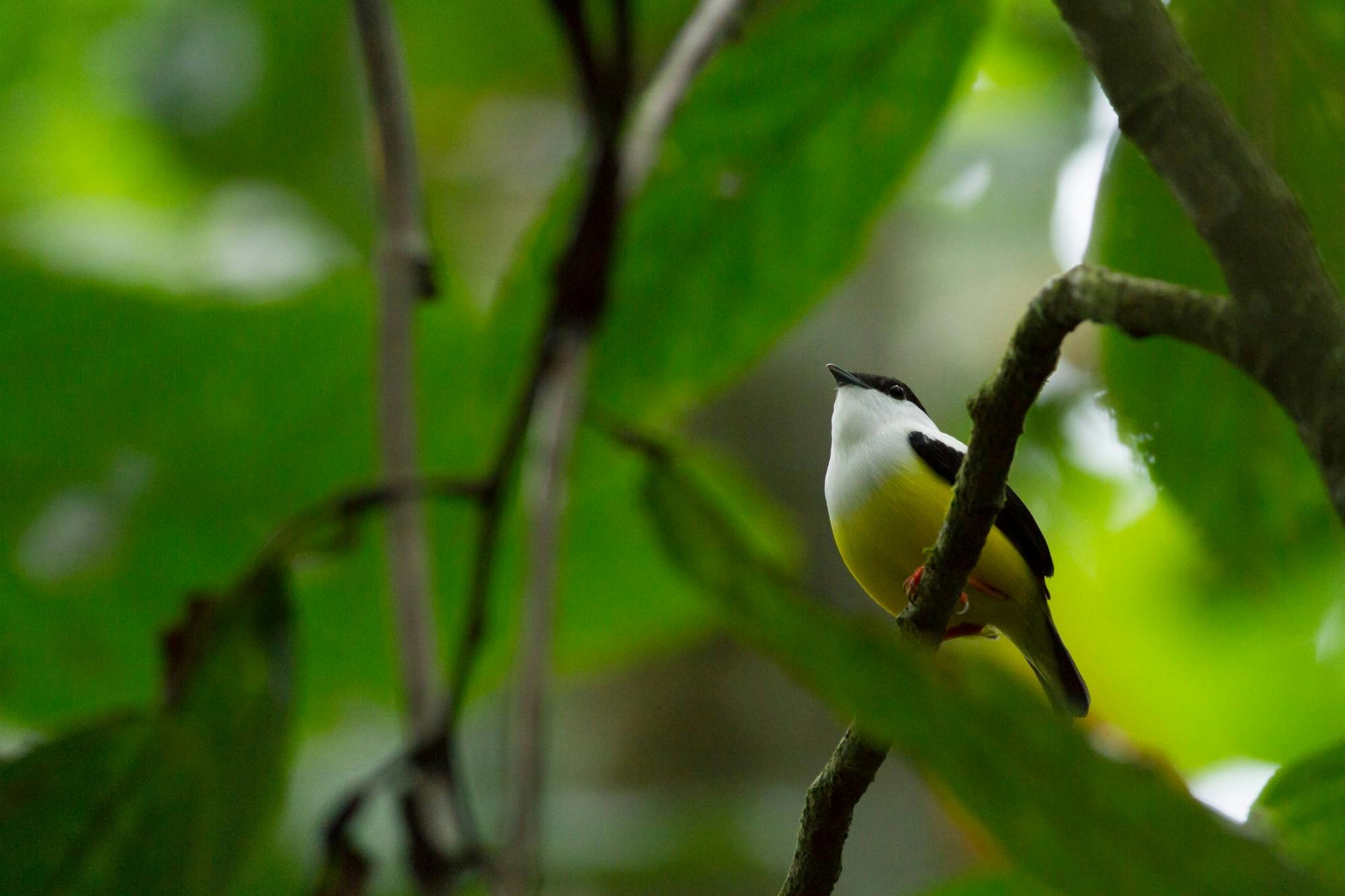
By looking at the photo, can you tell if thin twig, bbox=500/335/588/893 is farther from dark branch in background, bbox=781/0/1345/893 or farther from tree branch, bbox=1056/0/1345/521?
tree branch, bbox=1056/0/1345/521

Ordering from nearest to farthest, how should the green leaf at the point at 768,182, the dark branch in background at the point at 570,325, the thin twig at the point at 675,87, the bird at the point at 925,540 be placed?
the bird at the point at 925,540
the dark branch in background at the point at 570,325
the green leaf at the point at 768,182
the thin twig at the point at 675,87

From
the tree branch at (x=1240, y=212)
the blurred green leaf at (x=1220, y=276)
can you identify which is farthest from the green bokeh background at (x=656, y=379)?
the tree branch at (x=1240, y=212)

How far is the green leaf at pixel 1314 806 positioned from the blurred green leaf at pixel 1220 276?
12 centimetres

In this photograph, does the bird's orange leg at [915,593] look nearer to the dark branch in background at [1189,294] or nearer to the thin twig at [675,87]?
the dark branch in background at [1189,294]

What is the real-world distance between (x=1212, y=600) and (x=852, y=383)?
0.96ft

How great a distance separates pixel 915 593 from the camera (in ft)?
1.51

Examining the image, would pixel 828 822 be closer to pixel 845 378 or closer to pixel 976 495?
pixel 976 495

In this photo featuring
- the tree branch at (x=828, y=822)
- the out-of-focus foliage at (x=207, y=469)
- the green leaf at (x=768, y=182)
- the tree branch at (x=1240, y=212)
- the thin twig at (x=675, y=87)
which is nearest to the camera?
the tree branch at (x=1240, y=212)

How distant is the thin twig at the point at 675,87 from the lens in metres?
1.03

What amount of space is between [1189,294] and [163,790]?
2.45 feet

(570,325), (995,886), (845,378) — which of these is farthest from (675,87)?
(995,886)

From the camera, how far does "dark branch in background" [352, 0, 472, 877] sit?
38.2 inches

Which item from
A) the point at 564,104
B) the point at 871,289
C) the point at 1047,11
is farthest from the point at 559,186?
the point at 564,104

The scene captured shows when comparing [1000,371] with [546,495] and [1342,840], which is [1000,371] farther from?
[546,495]
